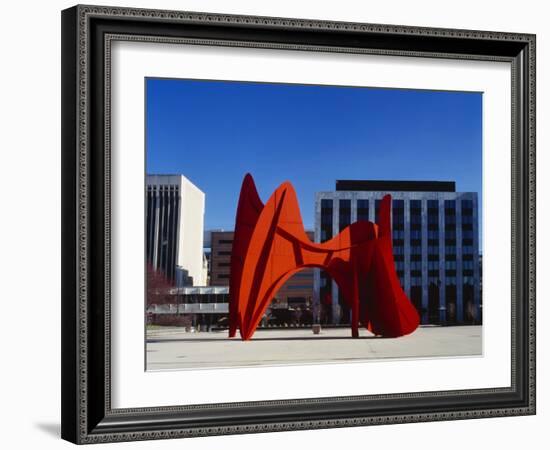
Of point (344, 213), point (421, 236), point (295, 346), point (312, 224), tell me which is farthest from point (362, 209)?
point (295, 346)

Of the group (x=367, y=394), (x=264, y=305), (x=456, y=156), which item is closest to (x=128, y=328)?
(x=264, y=305)

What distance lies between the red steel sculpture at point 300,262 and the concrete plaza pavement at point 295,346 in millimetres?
98

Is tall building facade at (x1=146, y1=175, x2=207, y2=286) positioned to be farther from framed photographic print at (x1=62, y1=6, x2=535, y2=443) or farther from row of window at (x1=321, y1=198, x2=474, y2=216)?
row of window at (x1=321, y1=198, x2=474, y2=216)

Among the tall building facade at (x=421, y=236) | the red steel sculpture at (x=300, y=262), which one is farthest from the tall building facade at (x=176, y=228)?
the tall building facade at (x=421, y=236)

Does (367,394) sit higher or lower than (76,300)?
lower

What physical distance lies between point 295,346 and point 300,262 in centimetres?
70

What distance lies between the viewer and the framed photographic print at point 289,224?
257 inches

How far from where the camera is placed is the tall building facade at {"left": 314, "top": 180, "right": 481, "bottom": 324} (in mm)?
7641

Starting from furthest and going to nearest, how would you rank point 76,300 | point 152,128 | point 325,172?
point 325,172
point 152,128
point 76,300

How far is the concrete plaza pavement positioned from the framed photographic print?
0.06 feet

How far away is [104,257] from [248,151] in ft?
5.77

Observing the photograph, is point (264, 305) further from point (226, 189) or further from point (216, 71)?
point (216, 71)

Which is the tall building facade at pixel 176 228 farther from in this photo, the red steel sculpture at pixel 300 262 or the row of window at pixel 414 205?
the row of window at pixel 414 205

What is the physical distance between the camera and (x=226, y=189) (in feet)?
24.0
